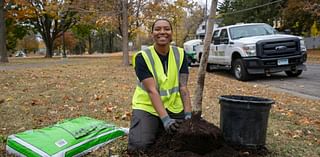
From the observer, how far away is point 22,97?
7.02m

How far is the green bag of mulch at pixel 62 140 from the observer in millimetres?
3346

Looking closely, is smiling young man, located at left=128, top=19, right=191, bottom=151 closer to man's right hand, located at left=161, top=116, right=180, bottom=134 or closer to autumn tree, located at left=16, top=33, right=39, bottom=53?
man's right hand, located at left=161, top=116, right=180, bottom=134

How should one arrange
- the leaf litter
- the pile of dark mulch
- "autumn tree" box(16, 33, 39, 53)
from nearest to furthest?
the pile of dark mulch → the leaf litter → "autumn tree" box(16, 33, 39, 53)

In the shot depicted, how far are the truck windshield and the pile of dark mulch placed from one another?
9.32m

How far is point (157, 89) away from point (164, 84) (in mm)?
96

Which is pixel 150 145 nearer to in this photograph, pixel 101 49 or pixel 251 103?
pixel 251 103

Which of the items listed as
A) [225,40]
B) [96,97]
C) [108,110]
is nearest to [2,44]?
[225,40]

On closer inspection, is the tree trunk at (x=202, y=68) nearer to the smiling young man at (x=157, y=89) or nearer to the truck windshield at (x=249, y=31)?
the smiling young man at (x=157, y=89)

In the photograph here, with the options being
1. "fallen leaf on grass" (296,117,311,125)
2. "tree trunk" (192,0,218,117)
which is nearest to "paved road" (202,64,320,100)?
"fallen leaf on grass" (296,117,311,125)

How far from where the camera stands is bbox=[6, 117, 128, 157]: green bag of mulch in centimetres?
335

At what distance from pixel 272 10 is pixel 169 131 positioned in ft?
132

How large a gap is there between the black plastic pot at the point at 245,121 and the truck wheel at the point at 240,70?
793 cm

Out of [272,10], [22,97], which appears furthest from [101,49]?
[22,97]

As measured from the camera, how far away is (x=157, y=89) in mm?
3561
